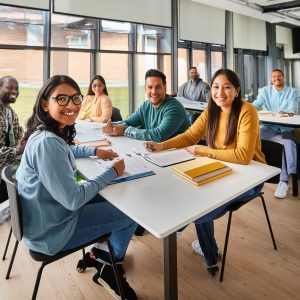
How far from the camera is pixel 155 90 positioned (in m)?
2.38

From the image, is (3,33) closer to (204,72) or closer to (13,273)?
(13,273)

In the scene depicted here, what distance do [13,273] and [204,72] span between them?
6706 mm

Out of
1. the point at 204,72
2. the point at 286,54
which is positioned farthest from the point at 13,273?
the point at 286,54

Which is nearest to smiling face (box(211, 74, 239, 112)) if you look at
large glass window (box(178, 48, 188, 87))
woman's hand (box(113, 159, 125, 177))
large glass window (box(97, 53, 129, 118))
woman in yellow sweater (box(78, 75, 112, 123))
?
woman's hand (box(113, 159, 125, 177))

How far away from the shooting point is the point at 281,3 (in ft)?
22.1

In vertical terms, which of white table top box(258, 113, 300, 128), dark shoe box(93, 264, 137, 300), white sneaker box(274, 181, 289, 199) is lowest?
dark shoe box(93, 264, 137, 300)

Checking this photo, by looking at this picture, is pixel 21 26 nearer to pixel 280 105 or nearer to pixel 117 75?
pixel 117 75

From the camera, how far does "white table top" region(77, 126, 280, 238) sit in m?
1.07

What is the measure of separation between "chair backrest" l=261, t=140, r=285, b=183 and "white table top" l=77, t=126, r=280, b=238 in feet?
1.19

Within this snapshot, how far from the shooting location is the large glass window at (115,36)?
526 cm

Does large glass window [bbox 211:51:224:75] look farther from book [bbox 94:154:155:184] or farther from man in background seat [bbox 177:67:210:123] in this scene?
book [bbox 94:154:155:184]

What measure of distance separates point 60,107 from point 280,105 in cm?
366

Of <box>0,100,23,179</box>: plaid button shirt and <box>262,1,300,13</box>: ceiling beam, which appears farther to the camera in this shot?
<box>262,1,300,13</box>: ceiling beam

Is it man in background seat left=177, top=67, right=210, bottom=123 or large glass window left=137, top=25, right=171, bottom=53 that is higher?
large glass window left=137, top=25, right=171, bottom=53
